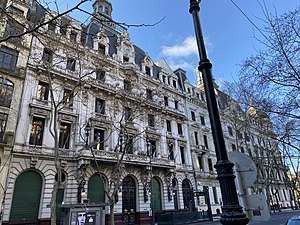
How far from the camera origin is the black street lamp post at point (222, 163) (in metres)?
2.83

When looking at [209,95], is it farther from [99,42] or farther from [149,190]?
[99,42]

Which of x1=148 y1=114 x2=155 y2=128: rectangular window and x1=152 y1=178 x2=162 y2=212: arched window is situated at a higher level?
x1=148 y1=114 x2=155 y2=128: rectangular window

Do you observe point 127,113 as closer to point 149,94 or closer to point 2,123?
point 149,94

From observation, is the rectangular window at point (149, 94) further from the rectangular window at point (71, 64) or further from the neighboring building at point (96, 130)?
the rectangular window at point (71, 64)

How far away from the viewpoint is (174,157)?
27.0 metres

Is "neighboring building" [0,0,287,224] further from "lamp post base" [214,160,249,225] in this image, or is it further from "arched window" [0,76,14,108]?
"lamp post base" [214,160,249,225]

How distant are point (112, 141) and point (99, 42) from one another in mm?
12249

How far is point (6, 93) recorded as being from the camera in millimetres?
16328

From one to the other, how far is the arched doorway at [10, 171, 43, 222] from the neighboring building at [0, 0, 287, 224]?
0.07m

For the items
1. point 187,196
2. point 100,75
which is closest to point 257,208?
point 100,75

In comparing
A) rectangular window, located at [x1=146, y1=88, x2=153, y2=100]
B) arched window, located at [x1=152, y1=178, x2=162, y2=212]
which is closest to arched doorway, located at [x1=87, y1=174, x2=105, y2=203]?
arched window, located at [x1=152, y1=178, x2=162, y2=212]

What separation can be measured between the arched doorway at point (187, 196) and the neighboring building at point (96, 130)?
117 millimetres

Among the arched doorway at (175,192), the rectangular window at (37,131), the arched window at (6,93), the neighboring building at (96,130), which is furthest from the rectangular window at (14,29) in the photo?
the arched doorway at (175,192)

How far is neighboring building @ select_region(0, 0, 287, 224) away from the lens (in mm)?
15234
